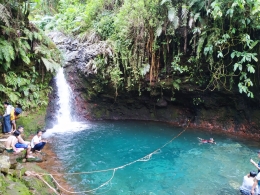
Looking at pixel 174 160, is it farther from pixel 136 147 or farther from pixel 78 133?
pixel 78 133

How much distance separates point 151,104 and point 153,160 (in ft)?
18.6

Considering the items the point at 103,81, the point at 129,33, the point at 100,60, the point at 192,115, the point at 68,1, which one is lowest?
the point at 192,115

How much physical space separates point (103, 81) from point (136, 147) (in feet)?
15.6

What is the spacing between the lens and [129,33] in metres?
12.8

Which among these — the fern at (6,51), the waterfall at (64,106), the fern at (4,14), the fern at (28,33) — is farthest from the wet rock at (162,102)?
the fern at (4,14)

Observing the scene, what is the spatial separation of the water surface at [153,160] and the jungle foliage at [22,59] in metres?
2.47

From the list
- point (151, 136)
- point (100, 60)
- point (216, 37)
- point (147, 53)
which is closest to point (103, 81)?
point (100, 60)

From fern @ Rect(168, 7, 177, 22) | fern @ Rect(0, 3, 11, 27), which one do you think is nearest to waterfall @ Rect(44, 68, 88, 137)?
fern @ Rect(0, 3, 11, 27)

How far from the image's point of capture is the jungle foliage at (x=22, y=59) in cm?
951

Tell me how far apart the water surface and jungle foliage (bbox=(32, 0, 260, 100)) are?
258cm

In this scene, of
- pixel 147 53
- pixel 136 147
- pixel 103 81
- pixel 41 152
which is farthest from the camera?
pixel 103 81

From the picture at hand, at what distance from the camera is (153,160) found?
9.24 m

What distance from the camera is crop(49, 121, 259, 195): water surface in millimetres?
7375

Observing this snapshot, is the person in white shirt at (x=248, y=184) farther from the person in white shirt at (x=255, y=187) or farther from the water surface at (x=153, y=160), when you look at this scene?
the water surface at (x=153, y=160)
